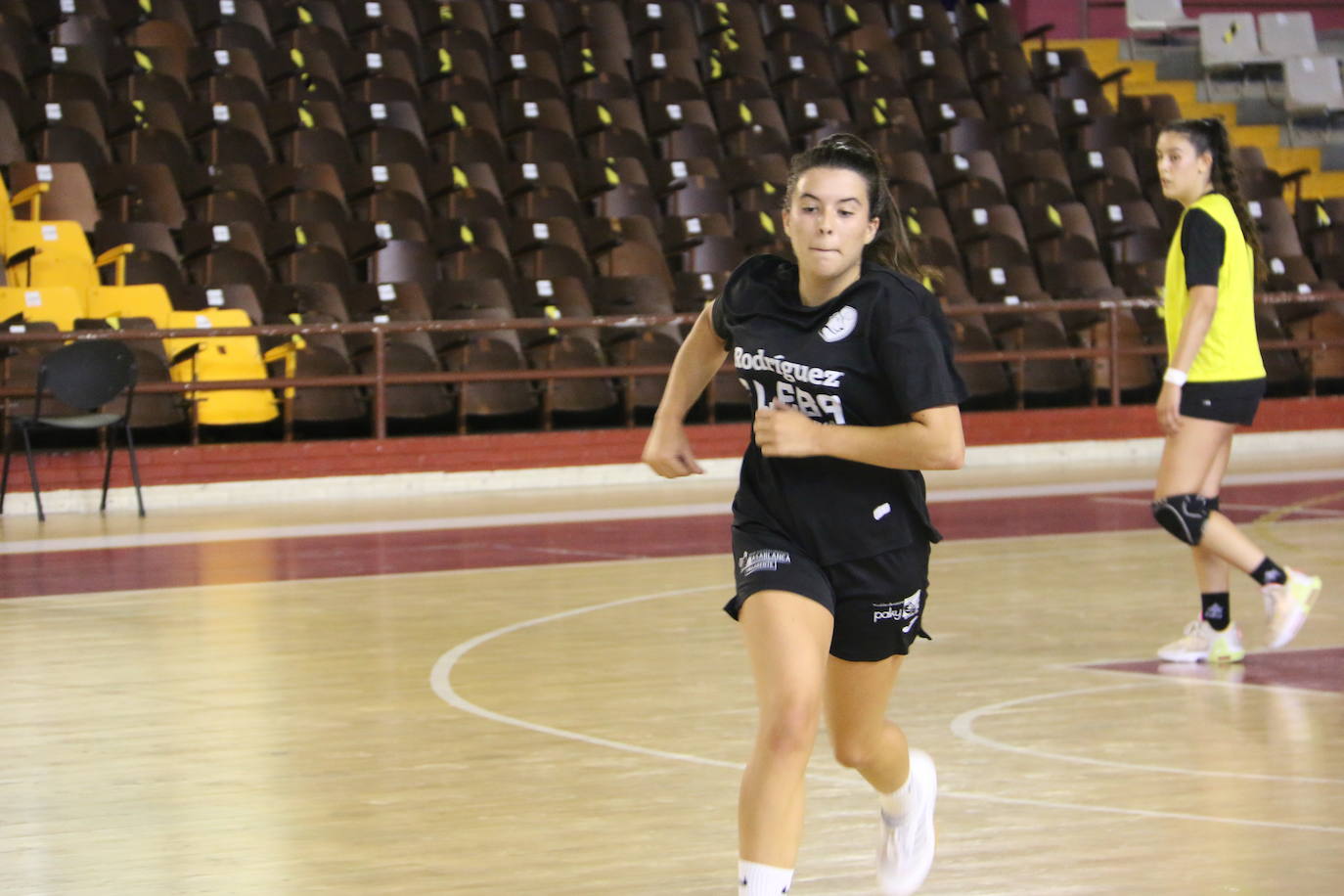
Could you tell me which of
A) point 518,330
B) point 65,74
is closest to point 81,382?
point 518,330

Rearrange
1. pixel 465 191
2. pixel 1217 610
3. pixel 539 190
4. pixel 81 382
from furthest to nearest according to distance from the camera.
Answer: pixel 539 190 → pixel 465 191 → pixel 81 382 → pixel 1217 610

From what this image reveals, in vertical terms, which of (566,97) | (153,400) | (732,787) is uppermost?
(566,97)

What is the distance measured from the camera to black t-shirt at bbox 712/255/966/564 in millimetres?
3471

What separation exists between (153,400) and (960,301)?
6.46m

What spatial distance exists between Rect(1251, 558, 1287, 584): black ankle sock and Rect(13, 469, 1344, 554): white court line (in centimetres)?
537

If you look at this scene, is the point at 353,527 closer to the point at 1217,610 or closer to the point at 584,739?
the point at 1217,610

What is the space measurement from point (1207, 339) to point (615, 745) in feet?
7.97

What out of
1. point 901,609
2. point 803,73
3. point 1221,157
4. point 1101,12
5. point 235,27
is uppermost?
point 1101,12

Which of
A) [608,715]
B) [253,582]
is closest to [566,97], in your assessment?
[253,582]

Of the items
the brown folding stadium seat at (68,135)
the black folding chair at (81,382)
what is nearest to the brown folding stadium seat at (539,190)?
the brown folding stadium seat at (68,135)

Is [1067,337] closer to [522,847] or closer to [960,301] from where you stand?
[960,301]

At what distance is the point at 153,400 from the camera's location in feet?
40.8

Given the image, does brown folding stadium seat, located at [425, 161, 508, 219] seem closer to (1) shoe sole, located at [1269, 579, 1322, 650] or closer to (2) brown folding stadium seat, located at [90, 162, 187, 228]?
(2) brown folding stadium seat, located at [90, 162, 187, 228]

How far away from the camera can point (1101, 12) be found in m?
22.0
